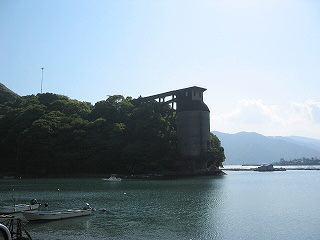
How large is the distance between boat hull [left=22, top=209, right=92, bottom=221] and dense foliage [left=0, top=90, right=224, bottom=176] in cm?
5102

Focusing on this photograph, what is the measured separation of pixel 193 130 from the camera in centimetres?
8256

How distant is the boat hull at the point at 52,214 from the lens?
80.3ft

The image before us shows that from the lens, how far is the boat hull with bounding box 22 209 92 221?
24486 millimetres

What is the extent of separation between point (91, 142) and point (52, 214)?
57.1 metres

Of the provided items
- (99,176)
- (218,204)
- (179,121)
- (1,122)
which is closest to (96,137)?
(99,176)

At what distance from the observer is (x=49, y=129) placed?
81.1 metres

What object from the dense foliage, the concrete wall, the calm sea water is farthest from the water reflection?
the concrete wall

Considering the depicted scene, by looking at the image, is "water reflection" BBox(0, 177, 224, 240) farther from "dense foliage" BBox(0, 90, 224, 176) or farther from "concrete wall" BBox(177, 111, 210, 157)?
"concrete wall" BBox(177, 111, 210, 157)

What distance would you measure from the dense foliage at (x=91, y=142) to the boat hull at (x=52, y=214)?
167 feet

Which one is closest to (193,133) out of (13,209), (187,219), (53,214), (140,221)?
(187,219)

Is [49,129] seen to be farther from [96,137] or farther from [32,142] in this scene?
[96,137]

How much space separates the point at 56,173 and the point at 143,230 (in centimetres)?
6172

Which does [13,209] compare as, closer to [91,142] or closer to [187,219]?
[187,219]

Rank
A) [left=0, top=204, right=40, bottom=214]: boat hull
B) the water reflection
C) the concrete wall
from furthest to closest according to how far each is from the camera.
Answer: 1. the concrete wall
2. [left=0, top=204, right=40, bottom=214]: boat hull
3. the water reflection
